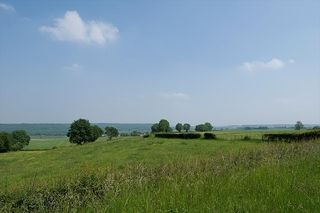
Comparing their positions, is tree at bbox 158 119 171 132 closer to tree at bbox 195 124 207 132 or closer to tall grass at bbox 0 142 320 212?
tree at bbox 195 124 207 132

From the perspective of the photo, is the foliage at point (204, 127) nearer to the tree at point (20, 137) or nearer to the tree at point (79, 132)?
the tree at point (79, 132)

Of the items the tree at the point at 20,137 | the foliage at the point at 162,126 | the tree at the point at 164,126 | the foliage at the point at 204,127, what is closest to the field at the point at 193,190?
the tree at the point at 20,137

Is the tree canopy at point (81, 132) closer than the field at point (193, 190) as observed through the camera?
No

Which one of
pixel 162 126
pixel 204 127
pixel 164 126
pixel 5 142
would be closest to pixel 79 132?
pixel 5 142

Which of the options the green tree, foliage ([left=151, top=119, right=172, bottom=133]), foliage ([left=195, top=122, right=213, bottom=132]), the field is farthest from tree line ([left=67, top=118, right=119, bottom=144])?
the field

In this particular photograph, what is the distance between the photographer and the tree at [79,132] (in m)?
132

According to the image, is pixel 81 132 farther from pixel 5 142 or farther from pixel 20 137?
pixel 20 137

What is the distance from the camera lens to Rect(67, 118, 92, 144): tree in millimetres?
132500

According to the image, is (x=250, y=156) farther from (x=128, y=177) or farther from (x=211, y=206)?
(x=211, y=206)

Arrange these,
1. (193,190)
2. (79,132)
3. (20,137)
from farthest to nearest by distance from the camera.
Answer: (20,137)
(79,132)
(193,190)

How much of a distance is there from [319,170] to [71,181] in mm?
5945

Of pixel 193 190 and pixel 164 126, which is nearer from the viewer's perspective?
pixel 193 190

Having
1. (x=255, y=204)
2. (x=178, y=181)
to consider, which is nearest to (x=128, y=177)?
(x=178, y=181)

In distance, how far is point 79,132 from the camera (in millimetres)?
132875
